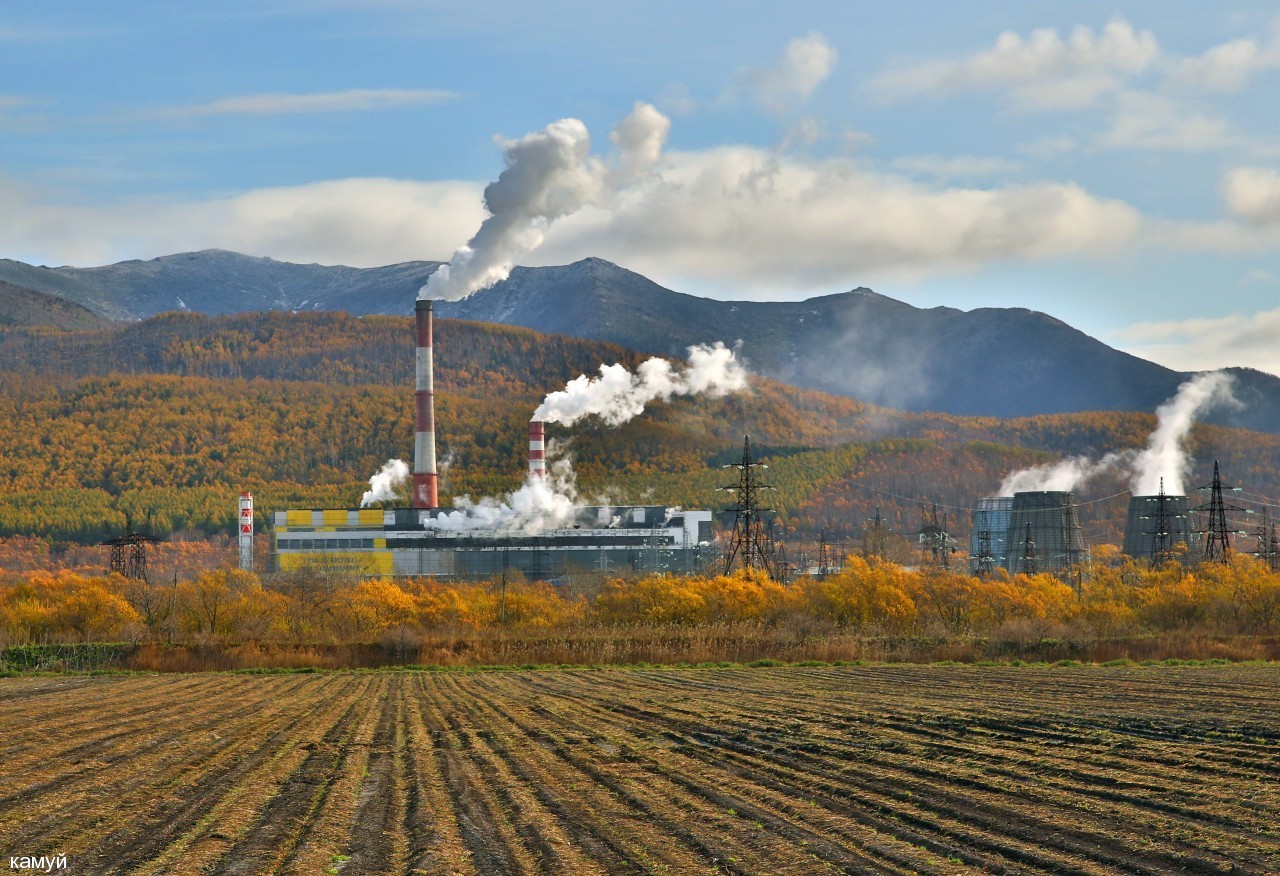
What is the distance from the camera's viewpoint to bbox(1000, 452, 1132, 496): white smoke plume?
554 ft

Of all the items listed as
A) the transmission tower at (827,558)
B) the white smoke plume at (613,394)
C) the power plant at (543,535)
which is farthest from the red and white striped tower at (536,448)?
the transmission tower at (827,558)

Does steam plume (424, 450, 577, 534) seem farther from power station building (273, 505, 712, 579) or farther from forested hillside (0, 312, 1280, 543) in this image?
forested hillside (0, 312, 1280, 543)

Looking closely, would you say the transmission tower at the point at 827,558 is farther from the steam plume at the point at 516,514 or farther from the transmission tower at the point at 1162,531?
the steam plume at the point at 516,514

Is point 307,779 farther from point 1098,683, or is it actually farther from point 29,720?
point 1098,683

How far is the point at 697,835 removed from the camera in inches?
567

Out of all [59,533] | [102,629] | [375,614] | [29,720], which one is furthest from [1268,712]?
[59,533]

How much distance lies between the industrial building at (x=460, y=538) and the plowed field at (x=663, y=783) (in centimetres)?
6800

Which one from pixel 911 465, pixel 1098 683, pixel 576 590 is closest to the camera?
pixel 1098 683

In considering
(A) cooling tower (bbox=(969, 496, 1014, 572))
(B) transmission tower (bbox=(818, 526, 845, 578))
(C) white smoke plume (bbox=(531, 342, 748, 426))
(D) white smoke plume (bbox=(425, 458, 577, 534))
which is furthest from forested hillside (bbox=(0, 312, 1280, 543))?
(A) cooling tower (bbox=(969, 496, 1014, 572))

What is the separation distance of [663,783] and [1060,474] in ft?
551

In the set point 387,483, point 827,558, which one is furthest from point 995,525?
point 387,483

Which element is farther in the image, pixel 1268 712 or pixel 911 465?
pixel 911 465

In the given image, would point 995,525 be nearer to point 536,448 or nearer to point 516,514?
point 516,514

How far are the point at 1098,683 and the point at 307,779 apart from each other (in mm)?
23259
